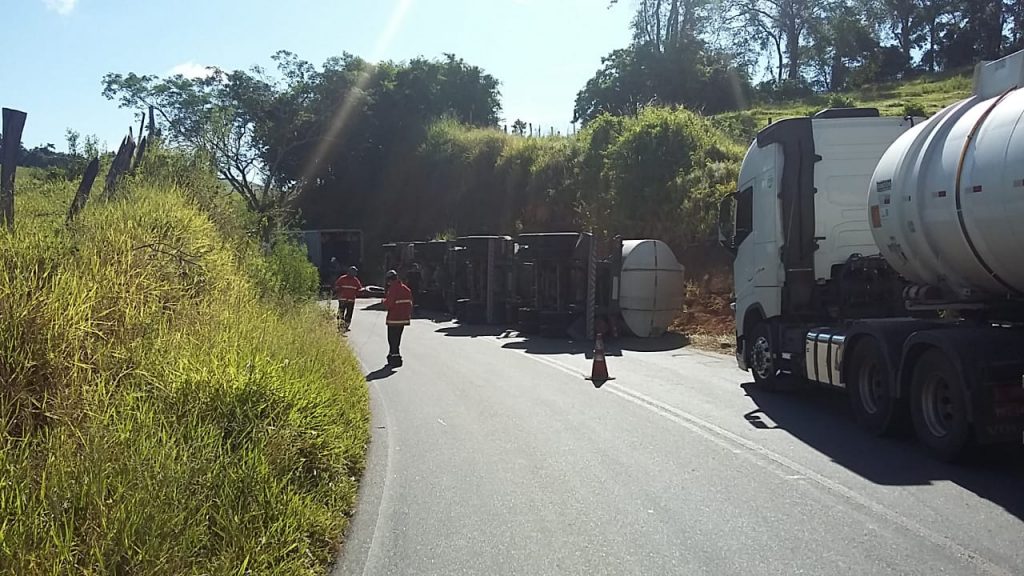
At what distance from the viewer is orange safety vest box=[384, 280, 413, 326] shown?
1642 cm

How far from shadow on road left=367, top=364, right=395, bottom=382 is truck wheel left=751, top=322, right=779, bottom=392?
5883 mm

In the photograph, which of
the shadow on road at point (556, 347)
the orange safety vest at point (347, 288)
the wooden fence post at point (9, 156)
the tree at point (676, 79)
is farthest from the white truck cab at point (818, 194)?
the tree at point (676, 79)

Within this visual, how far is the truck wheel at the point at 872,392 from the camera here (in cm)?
→ 909

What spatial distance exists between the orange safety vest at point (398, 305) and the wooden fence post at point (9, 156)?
28.2ft

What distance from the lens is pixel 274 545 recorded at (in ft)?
17.5

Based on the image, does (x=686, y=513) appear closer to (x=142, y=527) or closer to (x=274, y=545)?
(x=274, y=545)

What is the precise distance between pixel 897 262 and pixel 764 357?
132 inches

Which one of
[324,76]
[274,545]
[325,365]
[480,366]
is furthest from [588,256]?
[324,76]

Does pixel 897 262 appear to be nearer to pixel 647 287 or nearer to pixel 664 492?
pixel 664 492

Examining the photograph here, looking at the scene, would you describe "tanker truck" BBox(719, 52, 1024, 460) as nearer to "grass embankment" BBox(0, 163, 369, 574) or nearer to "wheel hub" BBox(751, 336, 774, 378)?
"wheel hub" BBox(751, 336, 774, 378)

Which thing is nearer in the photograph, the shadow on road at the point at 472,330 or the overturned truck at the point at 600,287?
the overturned truck at the point at 600,287

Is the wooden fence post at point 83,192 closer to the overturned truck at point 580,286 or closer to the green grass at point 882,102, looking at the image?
the overturned truck at point 580,286

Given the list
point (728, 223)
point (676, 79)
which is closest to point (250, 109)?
Answer: point (676, 79)

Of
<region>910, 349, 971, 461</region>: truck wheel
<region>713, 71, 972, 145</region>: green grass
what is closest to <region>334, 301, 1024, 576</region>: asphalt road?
<region>910, 349, 971, 461</region>: truck wheel
